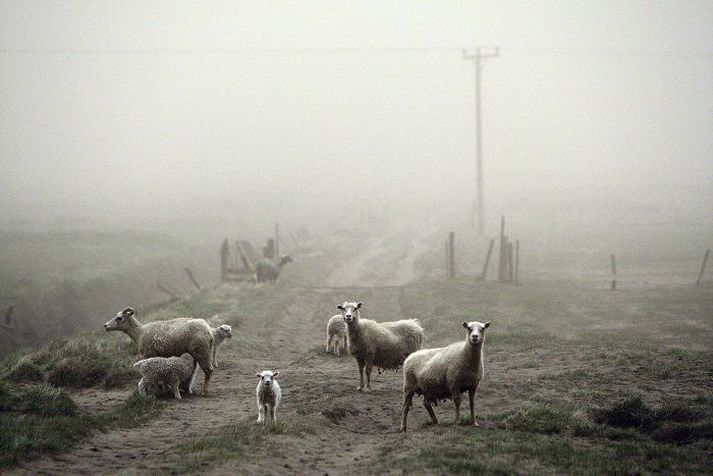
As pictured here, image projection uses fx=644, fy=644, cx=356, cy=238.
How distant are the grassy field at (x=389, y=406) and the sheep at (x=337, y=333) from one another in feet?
1.65

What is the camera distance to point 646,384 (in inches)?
591

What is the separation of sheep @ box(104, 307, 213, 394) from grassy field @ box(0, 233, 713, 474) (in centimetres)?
98

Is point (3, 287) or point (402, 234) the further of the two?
point (402, 234)

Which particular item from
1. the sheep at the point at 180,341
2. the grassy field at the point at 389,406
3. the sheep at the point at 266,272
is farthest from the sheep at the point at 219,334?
the sheep at the point at 266,272

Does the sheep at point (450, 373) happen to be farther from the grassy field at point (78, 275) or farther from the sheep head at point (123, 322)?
the grassy field at point (78, 275)

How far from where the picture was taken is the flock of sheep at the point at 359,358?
41.5 ft

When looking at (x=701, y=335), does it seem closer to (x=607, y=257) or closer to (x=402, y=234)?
(x=607, y=257)

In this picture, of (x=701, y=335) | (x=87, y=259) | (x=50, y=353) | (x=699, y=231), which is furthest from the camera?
(x=699, y=231)

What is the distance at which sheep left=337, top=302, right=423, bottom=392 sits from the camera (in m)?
16.1

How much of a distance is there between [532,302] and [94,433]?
22.5 metres

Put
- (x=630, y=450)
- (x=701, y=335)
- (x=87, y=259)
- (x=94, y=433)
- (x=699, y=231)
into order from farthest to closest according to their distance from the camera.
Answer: (x=699, y=231) < (x=87, y=259) < (x=701, y=335) < (x=94, y=433) < (x=630, y=450)

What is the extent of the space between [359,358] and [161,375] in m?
4.73

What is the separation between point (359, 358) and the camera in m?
16.0

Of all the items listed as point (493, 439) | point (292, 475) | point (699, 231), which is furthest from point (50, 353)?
point (699, 231)
